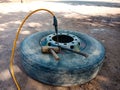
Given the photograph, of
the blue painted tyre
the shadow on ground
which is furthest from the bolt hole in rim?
the shadow on ground

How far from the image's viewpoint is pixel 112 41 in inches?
180

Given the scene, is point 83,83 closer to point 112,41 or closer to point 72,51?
point 72,51

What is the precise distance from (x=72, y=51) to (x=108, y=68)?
1.10 m

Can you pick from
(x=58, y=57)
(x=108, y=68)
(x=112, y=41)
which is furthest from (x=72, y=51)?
(x=112, y=41)

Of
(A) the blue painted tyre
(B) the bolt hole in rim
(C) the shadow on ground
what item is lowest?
(C) the shadow on ground

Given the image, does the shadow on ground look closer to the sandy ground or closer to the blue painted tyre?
the sandy ground

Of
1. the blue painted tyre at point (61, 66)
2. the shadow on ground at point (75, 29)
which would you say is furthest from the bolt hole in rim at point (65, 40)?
the shadow on ground at point (75, 29)

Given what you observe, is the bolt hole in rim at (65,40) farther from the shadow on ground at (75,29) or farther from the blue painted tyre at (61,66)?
the shadow on ground at (75,29)

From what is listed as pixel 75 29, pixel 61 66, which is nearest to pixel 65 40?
pixel 61 66

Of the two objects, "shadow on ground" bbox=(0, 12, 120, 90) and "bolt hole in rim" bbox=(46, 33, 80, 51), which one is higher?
"bolt hole in rim" bbox=(46, 33, 80, 51)

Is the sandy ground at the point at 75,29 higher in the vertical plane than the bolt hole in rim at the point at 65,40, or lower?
lower

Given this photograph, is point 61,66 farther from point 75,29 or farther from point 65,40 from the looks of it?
point 75,29

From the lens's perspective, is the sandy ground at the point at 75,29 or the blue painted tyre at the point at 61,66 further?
the sandy ground at the point at 75,29

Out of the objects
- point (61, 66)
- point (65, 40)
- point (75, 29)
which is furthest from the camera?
point (75, 29)
